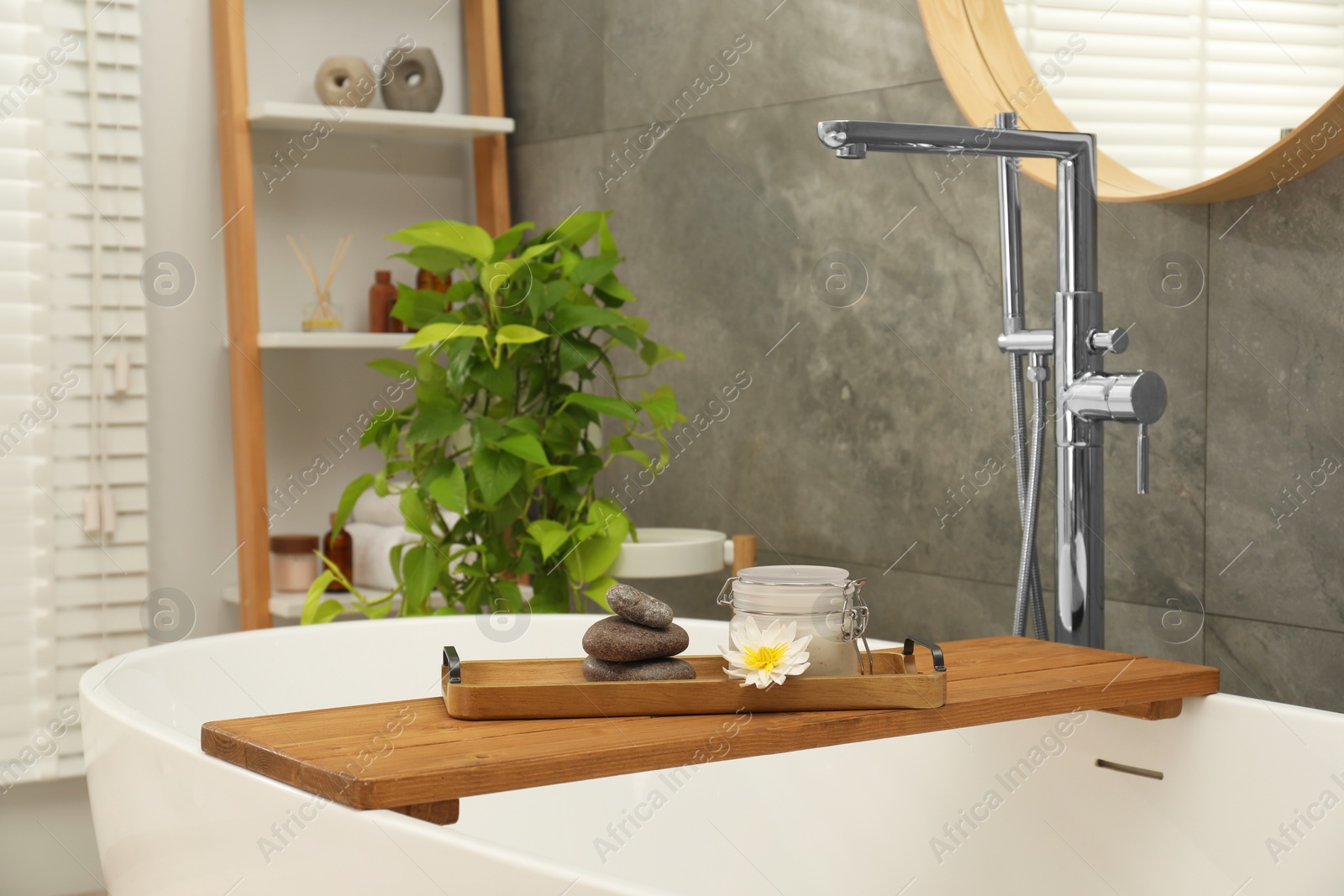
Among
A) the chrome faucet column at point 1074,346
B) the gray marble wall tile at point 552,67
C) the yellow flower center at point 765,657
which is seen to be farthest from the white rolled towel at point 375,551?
the yellow flower center at point 765,657

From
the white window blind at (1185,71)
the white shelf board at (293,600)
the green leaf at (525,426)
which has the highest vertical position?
the white window blind at (1185,71)

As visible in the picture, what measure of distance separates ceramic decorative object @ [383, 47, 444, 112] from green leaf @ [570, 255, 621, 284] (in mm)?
782

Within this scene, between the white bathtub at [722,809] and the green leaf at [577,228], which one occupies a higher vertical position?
the green leaf at [577,228]

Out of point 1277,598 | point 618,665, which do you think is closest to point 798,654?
point 618,665

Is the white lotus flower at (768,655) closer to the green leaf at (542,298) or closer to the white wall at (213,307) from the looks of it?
the green leaf at (542,298)

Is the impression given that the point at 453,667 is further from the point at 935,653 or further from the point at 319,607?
the point at 319,607

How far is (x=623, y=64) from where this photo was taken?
97.3 inches

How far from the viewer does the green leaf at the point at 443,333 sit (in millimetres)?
1892

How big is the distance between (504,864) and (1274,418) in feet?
3.52

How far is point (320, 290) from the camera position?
2641 millimetres

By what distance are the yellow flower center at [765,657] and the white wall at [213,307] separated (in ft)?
6.13

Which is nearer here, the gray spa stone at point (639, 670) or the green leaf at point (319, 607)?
the gray spa stone at point (639, 670)

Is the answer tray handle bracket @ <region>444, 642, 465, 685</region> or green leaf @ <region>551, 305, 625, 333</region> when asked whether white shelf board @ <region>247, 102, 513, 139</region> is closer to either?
green leaf @ <region>551, 305, 625, 333</region>

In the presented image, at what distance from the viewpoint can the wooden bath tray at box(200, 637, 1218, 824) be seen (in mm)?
805
